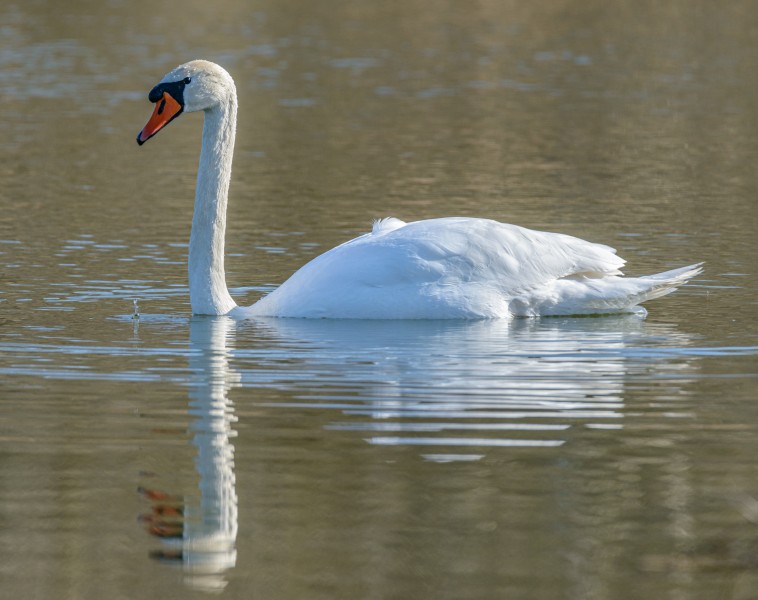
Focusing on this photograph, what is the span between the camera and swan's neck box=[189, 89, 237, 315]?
38.2 ft

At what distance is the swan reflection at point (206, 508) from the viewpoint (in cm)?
628

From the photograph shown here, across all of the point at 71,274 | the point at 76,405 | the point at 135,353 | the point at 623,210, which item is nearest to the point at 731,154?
the point at 623,210

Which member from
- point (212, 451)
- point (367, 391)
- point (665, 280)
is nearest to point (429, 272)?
point (665, 280)

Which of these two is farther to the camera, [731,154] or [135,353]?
[731,154]

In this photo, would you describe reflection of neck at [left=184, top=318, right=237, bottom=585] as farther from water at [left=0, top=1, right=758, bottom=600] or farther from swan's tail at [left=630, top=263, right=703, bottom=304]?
swan's tail at [left=630, top=263, right=703, bottom=304]

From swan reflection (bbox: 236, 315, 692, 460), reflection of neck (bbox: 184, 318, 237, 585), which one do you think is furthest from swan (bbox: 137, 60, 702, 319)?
reflection of neck (bbox: 184, 318, 237, 585)

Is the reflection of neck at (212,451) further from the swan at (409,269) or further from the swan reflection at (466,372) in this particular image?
the swan at (409,269)

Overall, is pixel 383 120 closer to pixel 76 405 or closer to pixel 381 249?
pixel 381 249

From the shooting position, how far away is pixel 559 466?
24.7ft

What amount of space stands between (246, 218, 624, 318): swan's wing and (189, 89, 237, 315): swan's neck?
1.23 feet

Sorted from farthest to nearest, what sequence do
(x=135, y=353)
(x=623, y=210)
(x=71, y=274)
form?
(x=623, y=210) < (x=71, y=274) < (x=135, y=353)

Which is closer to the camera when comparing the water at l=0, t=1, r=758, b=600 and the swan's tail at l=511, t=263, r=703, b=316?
the water at l=0, t=1, r=758, b=600

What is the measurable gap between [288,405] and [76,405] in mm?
1139

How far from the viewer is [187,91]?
1171 centimetres
